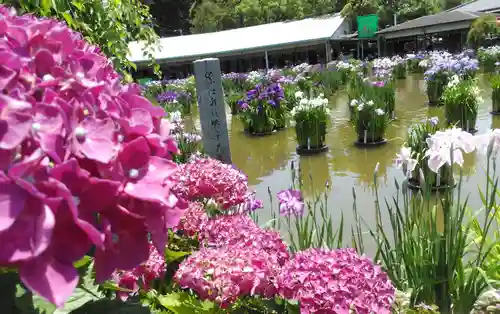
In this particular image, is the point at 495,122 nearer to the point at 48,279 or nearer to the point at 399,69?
the point at 48,279

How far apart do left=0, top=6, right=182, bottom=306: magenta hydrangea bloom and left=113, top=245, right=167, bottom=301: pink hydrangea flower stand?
657 mm

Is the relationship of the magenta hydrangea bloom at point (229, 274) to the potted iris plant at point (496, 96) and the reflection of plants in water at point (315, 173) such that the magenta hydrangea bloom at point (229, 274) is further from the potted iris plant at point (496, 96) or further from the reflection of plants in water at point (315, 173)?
the potted iris plant at point (496, 96)

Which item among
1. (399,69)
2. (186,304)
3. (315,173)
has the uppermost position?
(186,304)

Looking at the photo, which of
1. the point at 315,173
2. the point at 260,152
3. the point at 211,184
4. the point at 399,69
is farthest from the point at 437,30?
the point at 211,184

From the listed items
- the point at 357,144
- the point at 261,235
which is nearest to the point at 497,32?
the point at 357,144

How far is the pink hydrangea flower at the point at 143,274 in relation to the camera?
1394 millimetres

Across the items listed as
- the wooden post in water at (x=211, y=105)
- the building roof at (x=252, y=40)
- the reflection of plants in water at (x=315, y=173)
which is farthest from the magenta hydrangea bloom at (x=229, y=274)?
the building roof at (x=252, y=40)

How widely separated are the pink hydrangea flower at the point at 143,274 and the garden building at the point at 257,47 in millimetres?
25769

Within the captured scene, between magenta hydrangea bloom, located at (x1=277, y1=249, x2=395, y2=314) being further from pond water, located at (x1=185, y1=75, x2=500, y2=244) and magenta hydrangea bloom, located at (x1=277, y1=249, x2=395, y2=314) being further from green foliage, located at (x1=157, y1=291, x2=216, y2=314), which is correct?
pond water, located at (x1=185, y1=75, x2=500, y2=244)

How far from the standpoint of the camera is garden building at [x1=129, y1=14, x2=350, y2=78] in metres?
27.5

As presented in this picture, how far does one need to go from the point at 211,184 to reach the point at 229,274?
685 mm

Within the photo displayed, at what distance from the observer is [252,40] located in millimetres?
29516

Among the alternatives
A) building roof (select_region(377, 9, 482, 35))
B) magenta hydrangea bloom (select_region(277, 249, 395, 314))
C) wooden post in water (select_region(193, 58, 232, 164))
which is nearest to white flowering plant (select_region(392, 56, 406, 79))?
building roof (select_region(377, 9, 482, 35))

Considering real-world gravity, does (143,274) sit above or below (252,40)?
below
